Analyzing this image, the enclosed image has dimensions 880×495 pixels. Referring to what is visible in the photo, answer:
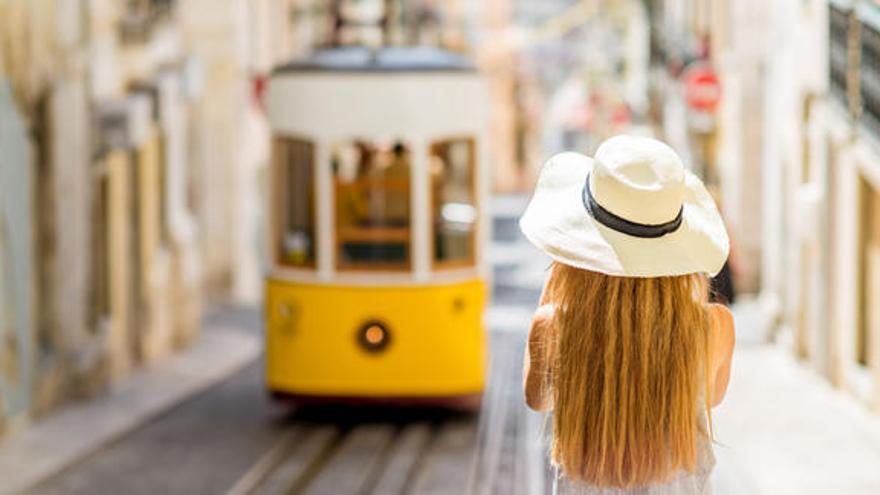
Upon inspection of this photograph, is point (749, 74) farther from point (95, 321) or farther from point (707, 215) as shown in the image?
point (707, 215)

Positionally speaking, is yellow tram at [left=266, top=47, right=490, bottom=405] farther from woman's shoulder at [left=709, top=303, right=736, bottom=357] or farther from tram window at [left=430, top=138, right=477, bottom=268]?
woman's shoulder at [left=709, top=303, right=736, bottom=357]

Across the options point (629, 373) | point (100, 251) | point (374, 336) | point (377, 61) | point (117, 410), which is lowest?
point (117, 410)

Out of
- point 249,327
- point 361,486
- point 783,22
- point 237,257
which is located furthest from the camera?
point 237,257

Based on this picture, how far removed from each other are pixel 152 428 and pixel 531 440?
317 centimetres

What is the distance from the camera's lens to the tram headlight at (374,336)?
47.0 ft

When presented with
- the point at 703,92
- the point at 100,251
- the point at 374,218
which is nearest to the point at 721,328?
the point at 374,218

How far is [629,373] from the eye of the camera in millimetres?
4375

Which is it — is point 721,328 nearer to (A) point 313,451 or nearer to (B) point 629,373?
(B) point 629,373

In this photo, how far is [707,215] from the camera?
14.8 feet

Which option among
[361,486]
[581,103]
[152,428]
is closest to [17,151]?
[152,428]

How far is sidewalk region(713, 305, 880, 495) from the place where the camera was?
1241cm

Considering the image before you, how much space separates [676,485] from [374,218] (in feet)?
33.1

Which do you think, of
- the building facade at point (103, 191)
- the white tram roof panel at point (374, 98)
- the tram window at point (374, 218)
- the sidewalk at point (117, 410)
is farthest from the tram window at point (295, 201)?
the building facade at point (103, 191)

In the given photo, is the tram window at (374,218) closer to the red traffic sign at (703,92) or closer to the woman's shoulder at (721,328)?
the woman's shoulder at (721,328)
